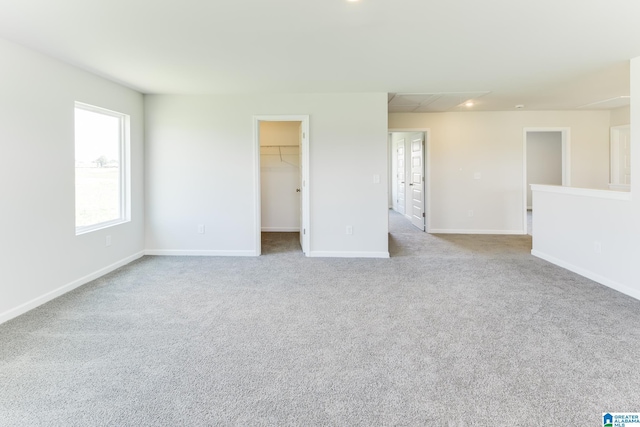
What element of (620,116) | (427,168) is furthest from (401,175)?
(620,116)

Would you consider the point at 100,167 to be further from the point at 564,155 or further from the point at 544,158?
the point at 544,158

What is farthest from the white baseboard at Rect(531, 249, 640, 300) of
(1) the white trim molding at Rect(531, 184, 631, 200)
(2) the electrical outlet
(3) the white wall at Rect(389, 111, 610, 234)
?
(3) the white wall at Rect(389, 111, 610, 234)

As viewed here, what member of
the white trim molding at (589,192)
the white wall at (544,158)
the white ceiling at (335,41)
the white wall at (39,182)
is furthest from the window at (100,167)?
the white wall at (544,158)

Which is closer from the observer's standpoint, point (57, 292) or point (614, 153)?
point (57, 292)

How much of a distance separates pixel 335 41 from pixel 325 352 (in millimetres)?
2471

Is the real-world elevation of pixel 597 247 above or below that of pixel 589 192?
below

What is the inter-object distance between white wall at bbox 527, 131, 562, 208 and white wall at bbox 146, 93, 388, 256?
753 centimetres

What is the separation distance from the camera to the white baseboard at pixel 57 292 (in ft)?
9.48

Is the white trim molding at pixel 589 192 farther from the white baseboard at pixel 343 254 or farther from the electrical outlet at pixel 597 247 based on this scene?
the white baseboard at pixel 343 254

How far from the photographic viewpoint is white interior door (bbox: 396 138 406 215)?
8883 mm
